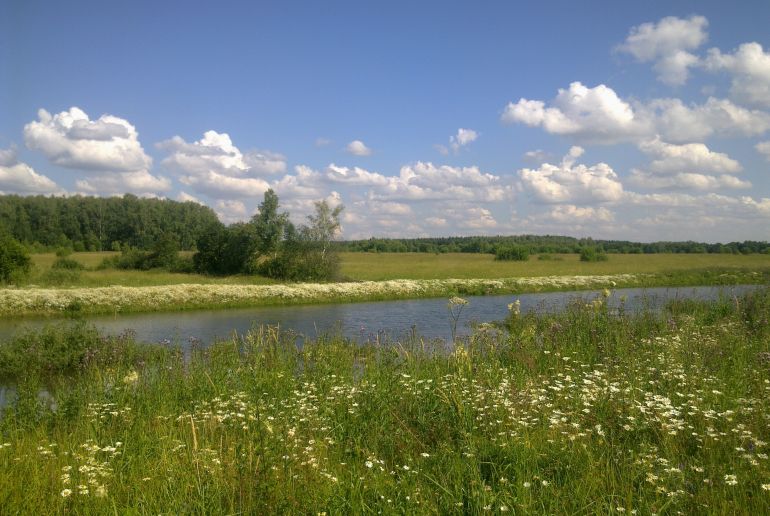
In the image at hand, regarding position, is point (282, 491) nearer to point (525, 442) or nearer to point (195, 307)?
point (525, 442)

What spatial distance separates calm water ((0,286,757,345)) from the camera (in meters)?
22.0

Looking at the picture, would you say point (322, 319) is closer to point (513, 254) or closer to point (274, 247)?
point (274, 247)

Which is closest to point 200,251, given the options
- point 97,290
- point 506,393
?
point 97,290

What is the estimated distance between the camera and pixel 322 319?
2748 centimetres

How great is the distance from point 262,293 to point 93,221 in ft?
244

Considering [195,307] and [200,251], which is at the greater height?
[200,251]

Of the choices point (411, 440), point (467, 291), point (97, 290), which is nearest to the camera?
point (411, 440)

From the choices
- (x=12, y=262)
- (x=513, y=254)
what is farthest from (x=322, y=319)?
(x=513, y=254)

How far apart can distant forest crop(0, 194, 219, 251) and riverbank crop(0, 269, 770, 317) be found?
5386 centimetres

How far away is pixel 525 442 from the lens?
5.14 metres

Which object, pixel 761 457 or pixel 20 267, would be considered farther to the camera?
pixel 20 267

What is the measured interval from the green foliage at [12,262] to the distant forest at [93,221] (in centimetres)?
4786

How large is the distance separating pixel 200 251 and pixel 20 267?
1660 cm

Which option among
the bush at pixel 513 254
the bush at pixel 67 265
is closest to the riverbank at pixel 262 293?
the bush at pixel 67 265
